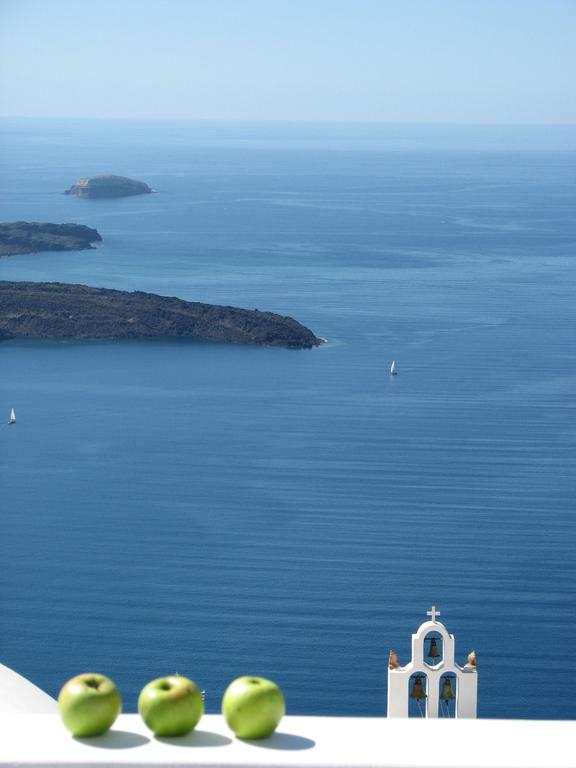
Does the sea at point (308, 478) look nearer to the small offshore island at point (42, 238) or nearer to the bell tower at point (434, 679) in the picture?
the small offshore island at point (42, 238)

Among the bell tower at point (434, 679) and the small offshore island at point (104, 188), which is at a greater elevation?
the small offshore island at point (104, 188)

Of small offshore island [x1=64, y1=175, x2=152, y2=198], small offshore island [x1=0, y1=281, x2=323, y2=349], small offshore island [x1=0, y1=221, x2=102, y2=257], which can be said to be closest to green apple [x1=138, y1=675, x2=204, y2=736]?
small offshore island [x1=0, y1=281, x2=323, y2=349]

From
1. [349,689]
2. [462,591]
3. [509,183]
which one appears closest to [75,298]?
[462,591]

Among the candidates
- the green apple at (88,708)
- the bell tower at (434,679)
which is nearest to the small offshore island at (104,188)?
the bell tower at (434,679)

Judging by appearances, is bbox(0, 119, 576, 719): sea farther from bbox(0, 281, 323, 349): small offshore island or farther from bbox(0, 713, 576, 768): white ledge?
bbox(0, 713, 576, 768): white ledge

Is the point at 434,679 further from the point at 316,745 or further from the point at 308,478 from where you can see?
the point at 308,478
